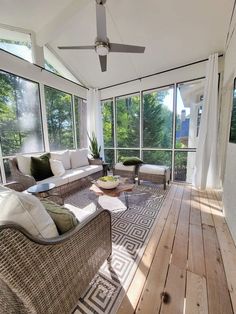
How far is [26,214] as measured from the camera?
787 mm

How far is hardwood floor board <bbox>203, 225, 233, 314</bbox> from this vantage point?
1112 millimetres

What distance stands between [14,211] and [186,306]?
4.42ft

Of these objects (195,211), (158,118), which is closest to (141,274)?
(195,211)

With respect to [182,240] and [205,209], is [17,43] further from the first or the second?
[205,209]

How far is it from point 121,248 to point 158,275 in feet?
1.50

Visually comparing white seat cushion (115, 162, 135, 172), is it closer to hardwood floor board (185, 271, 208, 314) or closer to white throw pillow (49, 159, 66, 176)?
white throw pillow (49, 159, 66, 176)

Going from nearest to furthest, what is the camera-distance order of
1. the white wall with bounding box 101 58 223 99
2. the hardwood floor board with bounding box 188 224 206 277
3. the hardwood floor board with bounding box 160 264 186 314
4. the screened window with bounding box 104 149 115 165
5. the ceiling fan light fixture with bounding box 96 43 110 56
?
1. the hardwood floor board with bounding box 160 264 186 314
2. the hardwood floor board with bounding box 188 224 206 277
3. the ceiling fan light fixture with bounding box 96 43 110 56
4. the white wall with bounding box 101 58 223 99
5. the screened window with bounding box 104 149 115 165

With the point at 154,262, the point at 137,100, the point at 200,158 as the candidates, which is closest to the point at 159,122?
the point at 137,100

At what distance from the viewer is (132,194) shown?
3.12 metres

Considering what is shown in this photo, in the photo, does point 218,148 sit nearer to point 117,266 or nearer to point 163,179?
point 163,179

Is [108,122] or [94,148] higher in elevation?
[108,122]

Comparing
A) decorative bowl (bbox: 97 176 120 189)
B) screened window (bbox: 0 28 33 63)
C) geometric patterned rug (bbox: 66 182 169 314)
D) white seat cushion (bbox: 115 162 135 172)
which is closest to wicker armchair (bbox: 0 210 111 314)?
geometric patterned rug (bbox: 66 182 169 314)

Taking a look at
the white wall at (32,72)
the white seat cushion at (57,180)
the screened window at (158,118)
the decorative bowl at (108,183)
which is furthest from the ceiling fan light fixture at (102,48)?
the screened window at (158,118)

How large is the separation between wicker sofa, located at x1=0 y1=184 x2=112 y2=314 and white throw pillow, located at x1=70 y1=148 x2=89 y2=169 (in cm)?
264
